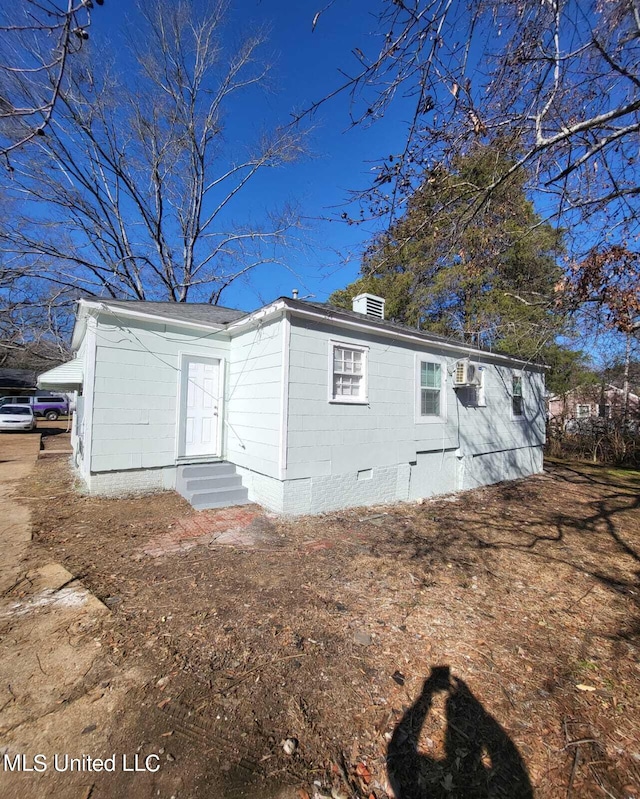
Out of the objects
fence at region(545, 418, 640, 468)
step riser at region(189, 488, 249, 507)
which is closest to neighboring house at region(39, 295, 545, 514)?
step riser at region(189, 488, 249, 507)

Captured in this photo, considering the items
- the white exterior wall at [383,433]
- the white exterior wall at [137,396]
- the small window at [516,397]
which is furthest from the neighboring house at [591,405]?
the white exterior wall at [137,396]

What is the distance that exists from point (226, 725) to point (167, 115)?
765 inches

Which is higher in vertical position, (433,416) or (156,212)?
(156,212)

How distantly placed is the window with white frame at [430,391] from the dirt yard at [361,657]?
10.4 feet

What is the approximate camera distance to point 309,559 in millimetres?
4109

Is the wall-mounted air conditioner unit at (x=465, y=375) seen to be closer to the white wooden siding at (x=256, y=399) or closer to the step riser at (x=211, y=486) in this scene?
the white wooden siding at (x=256, y=399)

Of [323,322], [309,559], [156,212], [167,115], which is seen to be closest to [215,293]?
[156,212]

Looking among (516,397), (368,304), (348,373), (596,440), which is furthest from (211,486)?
(596,440)

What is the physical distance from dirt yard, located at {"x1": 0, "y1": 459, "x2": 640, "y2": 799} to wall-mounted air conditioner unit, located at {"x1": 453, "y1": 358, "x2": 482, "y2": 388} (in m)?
3.85

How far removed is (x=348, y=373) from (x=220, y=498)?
3.12m

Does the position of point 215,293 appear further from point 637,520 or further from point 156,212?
point 637,520

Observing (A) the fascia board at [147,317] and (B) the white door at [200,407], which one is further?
(B) the white door at [200,407]

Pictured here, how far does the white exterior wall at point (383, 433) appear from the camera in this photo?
18.9 feet

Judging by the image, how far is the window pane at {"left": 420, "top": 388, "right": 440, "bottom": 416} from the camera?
7.82 meters
